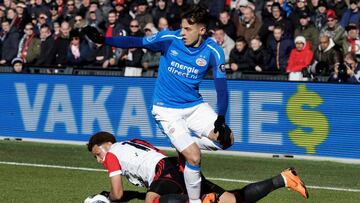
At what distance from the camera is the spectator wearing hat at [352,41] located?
18844mm

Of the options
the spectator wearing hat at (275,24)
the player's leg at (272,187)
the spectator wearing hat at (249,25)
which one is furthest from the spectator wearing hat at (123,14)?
the player's leg at (272,187)

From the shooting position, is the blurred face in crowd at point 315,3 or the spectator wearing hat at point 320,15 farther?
the blurred face in crowd at point 315,3

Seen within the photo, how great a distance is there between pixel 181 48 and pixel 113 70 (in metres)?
9.54

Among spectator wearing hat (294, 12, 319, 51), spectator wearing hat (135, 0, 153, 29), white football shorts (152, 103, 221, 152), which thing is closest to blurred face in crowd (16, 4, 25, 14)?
spectator wearing hat (135, 0, 153, 29)

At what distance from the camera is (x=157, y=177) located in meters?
10.3

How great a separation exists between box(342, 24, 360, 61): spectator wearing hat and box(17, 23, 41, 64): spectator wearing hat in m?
7.91

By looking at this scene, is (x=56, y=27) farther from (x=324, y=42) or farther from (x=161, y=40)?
(x=161, y=40)

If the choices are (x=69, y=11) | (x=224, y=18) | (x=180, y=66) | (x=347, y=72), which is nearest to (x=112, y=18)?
(x=224, y=18)

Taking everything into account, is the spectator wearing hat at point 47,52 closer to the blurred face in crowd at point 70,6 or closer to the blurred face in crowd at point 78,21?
the blurred face in crowd at point 78,21

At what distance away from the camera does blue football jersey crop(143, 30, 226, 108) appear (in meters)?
10.5

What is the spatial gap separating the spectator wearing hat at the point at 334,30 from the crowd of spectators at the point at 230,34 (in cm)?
2

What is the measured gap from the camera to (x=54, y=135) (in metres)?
19.6

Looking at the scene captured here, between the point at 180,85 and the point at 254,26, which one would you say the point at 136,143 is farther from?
the point at 254,26

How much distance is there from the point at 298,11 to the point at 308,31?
87cm
